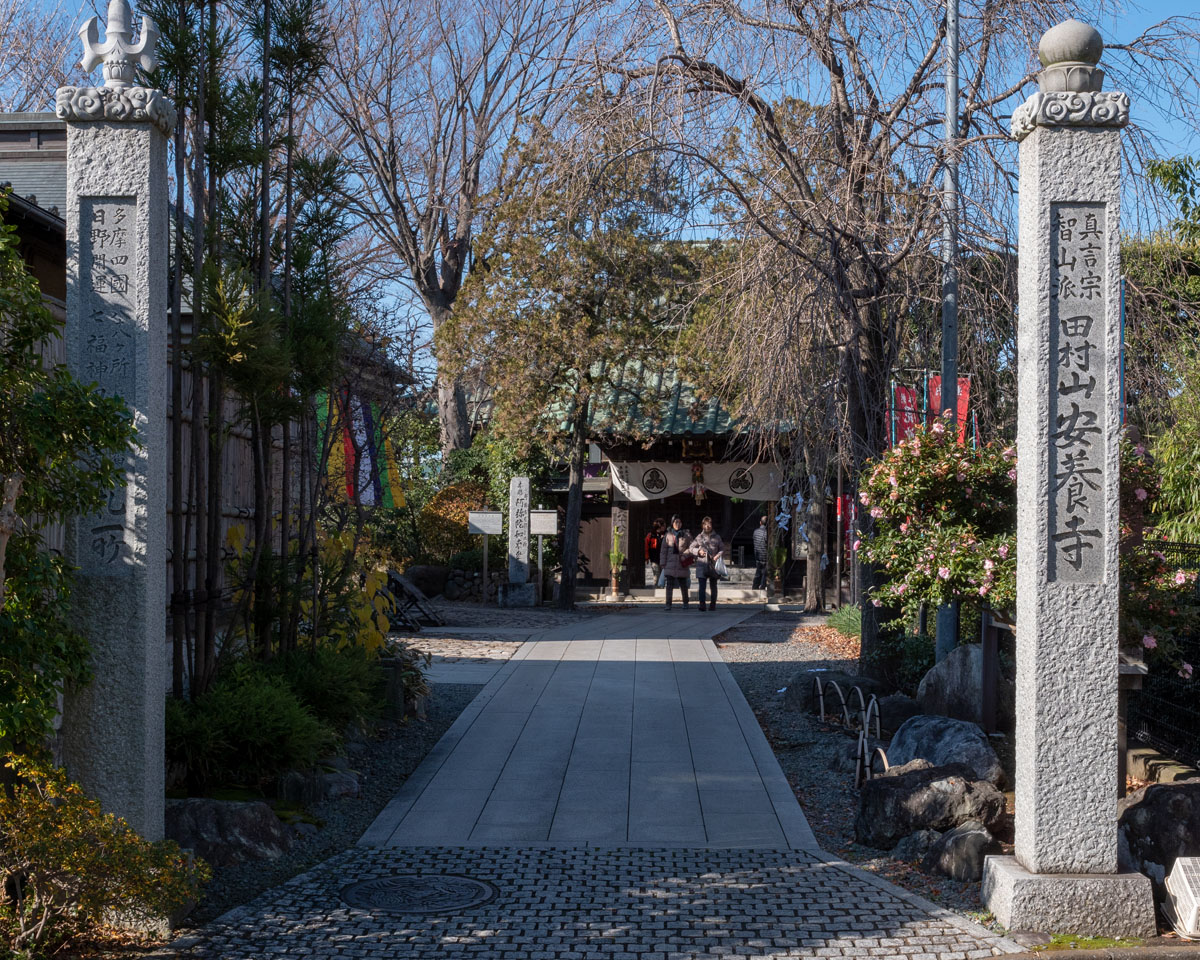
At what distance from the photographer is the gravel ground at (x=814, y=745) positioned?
18.4 ft

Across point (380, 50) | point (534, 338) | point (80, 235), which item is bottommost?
point (80, 235)

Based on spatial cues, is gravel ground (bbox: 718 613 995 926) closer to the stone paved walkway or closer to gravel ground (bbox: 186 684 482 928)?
the stone paved walkway

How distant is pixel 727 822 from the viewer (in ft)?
22.1

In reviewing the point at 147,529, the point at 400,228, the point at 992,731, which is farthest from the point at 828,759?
the point at 400,228

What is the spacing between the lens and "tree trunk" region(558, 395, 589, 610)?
21048 millimetres

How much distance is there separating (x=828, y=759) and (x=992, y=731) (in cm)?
125

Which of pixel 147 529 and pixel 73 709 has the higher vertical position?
pixel 147 529

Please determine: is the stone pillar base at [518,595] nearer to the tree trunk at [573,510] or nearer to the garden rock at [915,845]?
the tree trunk at [573,510]

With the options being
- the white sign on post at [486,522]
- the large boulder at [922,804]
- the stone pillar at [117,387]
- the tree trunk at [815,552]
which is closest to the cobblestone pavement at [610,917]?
the large boulder at [922,804]

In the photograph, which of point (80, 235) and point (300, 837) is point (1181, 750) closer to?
point (300, 837)

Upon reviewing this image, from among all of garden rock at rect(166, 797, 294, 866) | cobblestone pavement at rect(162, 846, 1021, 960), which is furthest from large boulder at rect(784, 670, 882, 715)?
garden rock at rect(166, 797, 294, 866)

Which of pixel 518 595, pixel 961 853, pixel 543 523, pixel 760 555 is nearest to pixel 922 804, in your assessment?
pixel 961 853

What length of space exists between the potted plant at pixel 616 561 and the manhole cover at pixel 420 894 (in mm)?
17949

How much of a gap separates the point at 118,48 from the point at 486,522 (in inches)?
657
